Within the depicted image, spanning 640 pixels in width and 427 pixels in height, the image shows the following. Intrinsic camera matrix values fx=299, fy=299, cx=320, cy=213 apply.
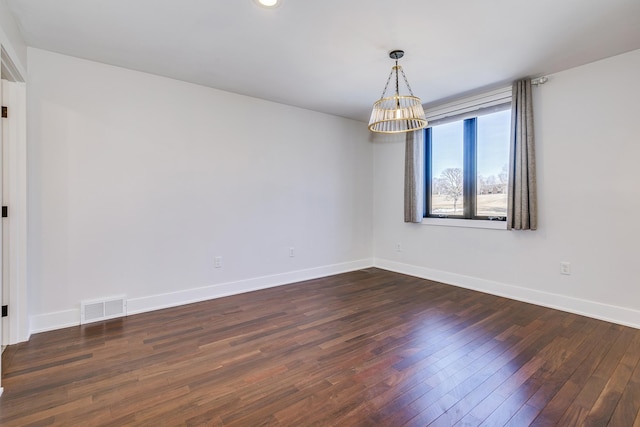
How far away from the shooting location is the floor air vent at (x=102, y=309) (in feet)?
9.50

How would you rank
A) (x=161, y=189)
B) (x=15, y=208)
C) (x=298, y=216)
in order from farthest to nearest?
(x=298, y=216), (x=161, y=189), (x=15, y=208)

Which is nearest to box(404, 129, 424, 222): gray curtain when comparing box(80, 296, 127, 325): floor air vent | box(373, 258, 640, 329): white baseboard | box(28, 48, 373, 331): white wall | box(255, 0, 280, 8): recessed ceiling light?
box(373, 258, 640, 329): white baseboard

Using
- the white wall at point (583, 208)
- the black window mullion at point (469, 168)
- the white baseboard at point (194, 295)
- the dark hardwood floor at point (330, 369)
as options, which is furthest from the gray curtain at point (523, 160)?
the white baseboard at point (194, 295)

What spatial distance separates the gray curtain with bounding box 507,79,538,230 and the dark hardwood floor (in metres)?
1.06

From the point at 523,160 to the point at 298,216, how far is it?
2.91 metres

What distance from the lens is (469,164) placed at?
410cm

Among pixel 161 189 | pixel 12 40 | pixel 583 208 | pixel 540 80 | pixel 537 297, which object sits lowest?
pixel 537 297

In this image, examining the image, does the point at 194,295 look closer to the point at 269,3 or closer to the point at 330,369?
the point at 330,369

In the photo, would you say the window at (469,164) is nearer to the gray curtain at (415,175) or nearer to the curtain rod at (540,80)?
the gray curtain at (415,175)

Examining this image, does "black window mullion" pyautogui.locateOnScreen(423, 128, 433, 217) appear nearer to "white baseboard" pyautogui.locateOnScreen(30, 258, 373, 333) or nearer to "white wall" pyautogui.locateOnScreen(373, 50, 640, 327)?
"white wall" pyautogui.locateOnScreen(373, 50, 640, 327)

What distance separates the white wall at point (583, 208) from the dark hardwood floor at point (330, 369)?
0.39m

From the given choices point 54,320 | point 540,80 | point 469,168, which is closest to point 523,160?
point 469,168

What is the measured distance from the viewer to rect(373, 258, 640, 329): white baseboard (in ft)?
9.43

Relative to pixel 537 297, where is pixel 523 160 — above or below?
above
